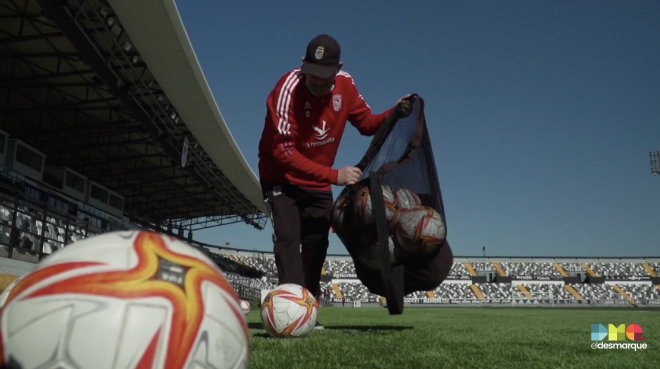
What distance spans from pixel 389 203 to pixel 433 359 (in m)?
1.81

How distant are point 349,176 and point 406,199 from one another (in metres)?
0.70

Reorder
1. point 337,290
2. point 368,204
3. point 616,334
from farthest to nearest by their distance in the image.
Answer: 1. point 337,290
2. point 616,334
3. point 368,204

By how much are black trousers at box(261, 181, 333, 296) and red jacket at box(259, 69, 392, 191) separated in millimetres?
104

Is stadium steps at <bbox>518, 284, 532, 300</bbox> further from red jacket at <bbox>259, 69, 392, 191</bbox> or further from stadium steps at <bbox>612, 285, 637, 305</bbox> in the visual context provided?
red jacket at <bbox>259, 69, 392, 191</bbox>

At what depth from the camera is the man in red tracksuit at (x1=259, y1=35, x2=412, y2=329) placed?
459 cm

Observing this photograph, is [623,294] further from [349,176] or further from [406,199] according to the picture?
[349,176]

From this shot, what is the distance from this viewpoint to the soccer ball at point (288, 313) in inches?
174

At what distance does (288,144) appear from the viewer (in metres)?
4.63

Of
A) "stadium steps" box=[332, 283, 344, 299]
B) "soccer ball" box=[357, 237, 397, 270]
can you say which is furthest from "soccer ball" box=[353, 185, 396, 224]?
"stadium steps" box=[332, 283, 344, 299]

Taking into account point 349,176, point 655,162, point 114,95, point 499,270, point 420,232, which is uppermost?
point 655,162

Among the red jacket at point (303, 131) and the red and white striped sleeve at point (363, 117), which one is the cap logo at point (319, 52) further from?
the red and white striped sleeve at point (363, 117)

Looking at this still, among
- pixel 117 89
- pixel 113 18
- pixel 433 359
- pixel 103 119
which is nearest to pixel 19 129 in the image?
pixel 103 119

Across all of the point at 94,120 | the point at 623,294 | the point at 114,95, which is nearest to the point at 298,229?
the point at 114,95

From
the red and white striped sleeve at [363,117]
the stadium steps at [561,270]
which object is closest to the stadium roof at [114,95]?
the red and white striped sleeve at [363,117]
